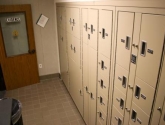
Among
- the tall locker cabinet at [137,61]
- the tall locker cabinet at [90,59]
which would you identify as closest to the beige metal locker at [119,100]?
the tall locker cabinet at [137,61]

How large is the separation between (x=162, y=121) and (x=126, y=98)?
1.30 ft

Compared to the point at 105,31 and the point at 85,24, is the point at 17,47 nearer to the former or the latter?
the point at 85,24

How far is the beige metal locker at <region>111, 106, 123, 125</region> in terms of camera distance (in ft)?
5.21

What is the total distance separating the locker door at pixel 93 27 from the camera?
5.94ft

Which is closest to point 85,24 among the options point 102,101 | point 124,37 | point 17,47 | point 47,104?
point 124,37

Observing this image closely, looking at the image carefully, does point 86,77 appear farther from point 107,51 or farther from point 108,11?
point 108,11

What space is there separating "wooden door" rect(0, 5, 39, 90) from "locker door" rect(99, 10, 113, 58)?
2486 millimetres

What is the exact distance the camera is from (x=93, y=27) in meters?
1.90

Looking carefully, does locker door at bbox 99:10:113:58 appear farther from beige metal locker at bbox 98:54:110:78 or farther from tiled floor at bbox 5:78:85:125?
tiled floor at bbox 5:78:85:125

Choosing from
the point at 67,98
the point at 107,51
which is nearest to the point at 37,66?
the point at 67,98

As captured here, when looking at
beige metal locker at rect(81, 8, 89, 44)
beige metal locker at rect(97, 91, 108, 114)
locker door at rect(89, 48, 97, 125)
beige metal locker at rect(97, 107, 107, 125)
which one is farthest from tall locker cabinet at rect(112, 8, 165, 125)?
beige metal locker at rect(81, 8, 89, 44)

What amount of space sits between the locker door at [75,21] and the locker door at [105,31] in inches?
28.8

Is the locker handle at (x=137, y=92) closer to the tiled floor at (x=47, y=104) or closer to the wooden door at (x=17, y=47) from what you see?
the tiled floor at (x=47, y=104)

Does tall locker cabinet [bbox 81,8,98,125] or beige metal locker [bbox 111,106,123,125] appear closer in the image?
beige metal locker [bbox 111,106,123,125]
